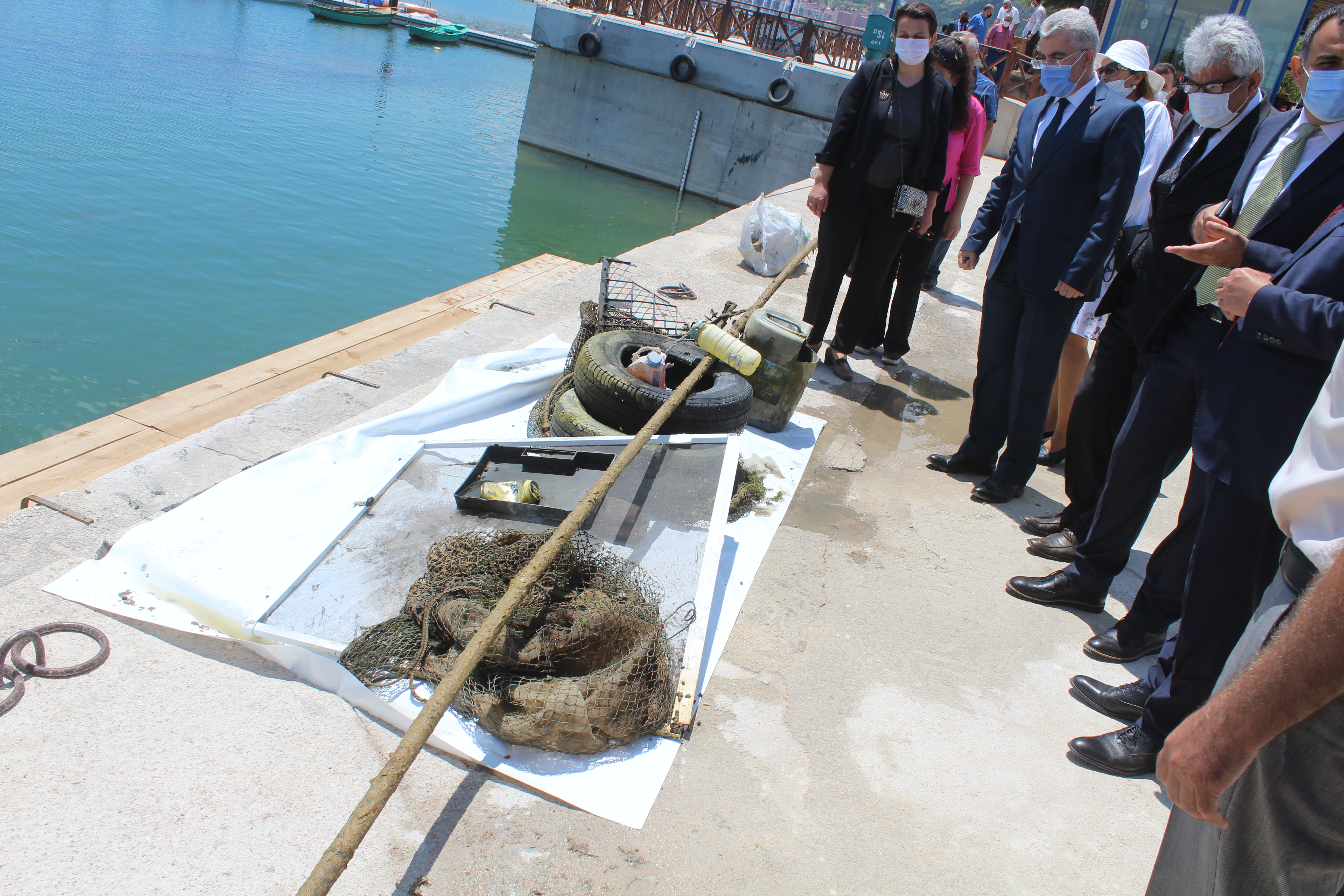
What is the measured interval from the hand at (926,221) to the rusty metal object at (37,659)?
4716 millimetres

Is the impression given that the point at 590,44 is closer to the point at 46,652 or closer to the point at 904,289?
the point at 904,289

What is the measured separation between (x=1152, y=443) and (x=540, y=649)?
2302 mm

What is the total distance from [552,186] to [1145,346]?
17726 millimetres

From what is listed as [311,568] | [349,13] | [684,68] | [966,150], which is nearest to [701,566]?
[311,568]

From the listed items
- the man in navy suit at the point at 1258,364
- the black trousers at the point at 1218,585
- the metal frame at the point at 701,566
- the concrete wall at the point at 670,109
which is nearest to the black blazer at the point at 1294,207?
the man in navy suit at the point at 1258,364

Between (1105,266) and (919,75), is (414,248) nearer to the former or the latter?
(919,75)

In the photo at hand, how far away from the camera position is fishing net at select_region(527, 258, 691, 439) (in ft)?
14.3

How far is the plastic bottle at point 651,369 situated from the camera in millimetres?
4180

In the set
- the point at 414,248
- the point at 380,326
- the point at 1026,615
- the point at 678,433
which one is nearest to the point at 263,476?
the point at 678,433

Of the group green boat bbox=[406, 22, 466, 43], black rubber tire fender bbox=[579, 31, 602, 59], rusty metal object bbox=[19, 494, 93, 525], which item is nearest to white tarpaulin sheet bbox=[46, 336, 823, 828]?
rusty metal object bbox=[19, 494, 93, 525]

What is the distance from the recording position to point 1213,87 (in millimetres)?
3111

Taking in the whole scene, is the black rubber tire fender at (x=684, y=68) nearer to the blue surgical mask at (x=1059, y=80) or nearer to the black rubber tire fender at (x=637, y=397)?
the blue surgical mask at (x=1059, y=80)

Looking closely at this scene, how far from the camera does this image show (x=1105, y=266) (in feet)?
13.4

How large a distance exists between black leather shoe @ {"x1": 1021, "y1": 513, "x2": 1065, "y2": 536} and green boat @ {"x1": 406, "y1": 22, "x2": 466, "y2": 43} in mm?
38467
